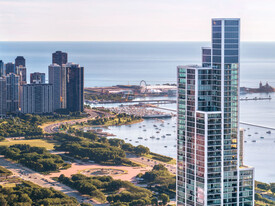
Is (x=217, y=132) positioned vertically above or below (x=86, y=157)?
above

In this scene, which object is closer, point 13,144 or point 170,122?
point 13,144

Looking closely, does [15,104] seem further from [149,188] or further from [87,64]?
[87,64]

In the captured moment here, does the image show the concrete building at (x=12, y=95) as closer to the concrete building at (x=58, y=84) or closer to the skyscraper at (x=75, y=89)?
the concrete building at (x=58, y=84)

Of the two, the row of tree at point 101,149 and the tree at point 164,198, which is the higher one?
the row of tree at point 101,149

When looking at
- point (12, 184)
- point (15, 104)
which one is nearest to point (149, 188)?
point (12, 184)

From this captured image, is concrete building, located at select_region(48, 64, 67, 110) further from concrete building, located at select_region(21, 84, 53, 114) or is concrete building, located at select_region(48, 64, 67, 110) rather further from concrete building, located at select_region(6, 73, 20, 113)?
concrete building, located at select_region(6, 73, 20, 113)

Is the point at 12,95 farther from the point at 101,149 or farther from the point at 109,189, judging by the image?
the point at 109,189

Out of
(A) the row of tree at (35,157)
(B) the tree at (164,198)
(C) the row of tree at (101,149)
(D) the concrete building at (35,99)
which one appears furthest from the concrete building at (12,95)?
(B) the tree at (164,198)

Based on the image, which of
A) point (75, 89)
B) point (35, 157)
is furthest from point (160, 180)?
point (75, 89)
